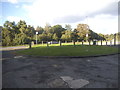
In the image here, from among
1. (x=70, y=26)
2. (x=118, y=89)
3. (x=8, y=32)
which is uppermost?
(x=70, y=26)

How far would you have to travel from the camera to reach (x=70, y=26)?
7150cm

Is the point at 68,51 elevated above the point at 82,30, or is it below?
below

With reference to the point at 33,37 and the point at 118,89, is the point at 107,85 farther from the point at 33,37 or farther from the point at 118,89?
the point at 33,37

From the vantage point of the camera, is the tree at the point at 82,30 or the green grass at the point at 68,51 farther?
the tree at the point at 82,30

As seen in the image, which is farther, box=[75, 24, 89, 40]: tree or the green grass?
box=[75, 24, 89, 40]: tree

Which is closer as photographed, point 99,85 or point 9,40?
point 99,85

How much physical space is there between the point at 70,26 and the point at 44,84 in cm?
6949

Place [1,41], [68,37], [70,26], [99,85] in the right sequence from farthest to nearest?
[70,26] → [68,37] → [1,41] → [99,85]

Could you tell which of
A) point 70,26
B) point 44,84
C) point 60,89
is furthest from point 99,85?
point 70,26

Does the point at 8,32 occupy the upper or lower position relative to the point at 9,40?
upper

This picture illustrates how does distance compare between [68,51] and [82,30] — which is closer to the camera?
[68,51]

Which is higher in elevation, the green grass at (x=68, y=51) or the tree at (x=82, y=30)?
the tree at (x=82, y=30)

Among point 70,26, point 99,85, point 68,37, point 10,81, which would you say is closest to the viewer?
point 99,85

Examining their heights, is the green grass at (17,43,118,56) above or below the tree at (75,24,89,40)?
below
